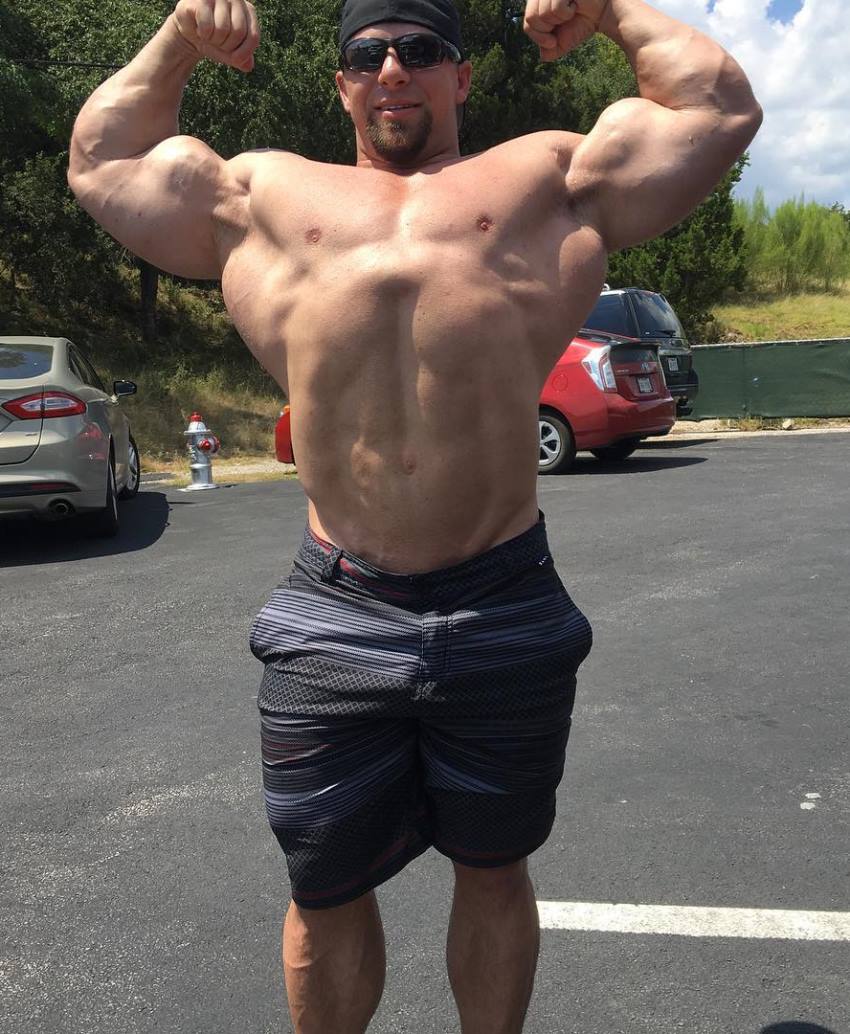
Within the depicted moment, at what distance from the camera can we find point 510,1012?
191 centimetres

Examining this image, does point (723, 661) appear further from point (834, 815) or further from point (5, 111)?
point (5, 111)

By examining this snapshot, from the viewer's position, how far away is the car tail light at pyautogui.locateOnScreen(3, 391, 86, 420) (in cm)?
713

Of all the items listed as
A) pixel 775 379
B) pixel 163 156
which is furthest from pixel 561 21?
pixel 775 379

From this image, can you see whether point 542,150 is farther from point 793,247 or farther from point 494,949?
point 793,247

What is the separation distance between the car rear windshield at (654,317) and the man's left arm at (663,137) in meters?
11.2

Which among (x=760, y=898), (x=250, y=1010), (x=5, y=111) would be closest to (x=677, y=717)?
(x=760, y=898)

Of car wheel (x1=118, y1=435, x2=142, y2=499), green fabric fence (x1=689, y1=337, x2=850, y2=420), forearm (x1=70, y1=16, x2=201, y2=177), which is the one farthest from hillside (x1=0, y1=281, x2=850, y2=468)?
forearm (x1=70, y1=16, x2=201, y2=177)

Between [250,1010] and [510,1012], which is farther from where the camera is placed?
[250,1010]

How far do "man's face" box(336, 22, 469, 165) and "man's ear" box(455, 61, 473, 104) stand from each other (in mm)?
24

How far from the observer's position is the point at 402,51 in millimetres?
1904

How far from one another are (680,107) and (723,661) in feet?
9.87

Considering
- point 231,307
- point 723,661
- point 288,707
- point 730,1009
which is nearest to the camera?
point 288,707

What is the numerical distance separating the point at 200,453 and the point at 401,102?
9568 mm

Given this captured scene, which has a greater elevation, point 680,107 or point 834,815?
point 680,107
